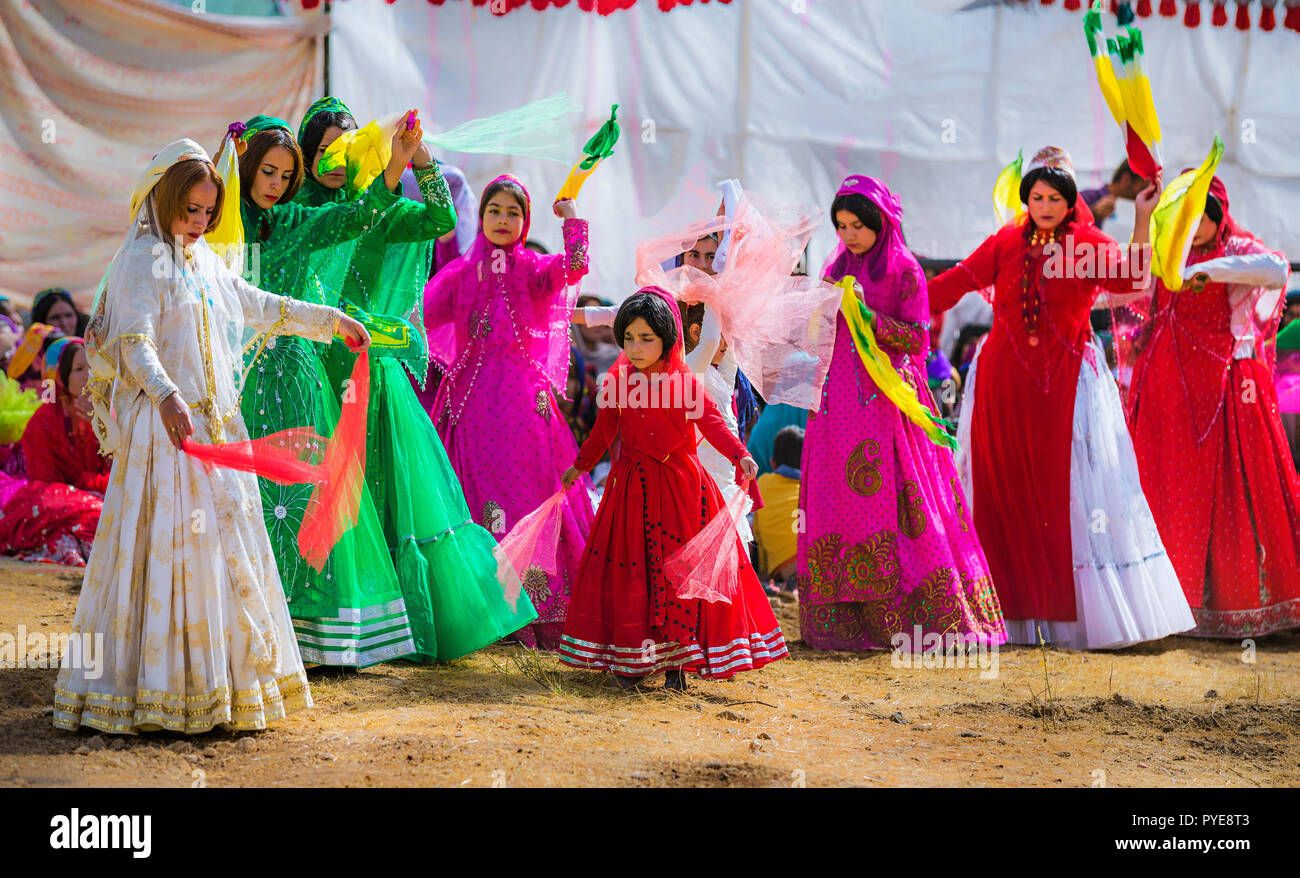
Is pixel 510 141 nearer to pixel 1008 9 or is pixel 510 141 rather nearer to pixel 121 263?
pixel 121 263

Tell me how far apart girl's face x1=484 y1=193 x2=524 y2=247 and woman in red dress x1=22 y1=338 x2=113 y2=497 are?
9.51 feet

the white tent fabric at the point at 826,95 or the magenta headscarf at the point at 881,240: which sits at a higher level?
the white tent fabric at the point at 826,95

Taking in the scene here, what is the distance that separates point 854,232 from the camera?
A: 562 centimetres

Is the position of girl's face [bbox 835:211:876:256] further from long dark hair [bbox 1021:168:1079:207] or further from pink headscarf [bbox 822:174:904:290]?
long dark hair [bbox 1021:168:1079:207]

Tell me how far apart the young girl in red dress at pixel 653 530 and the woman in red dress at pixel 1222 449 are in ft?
8.83

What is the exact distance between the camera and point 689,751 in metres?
3.86

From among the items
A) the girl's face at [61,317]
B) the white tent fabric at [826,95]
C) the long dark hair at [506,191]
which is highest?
the white tent fabric at [826,95]

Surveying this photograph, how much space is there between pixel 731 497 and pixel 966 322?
540 cm

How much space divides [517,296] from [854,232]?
148 cm

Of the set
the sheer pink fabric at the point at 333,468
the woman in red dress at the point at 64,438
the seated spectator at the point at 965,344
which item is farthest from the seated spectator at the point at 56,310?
the seated spectator at the point at 965,344

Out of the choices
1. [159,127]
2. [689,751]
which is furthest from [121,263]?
[159,127]

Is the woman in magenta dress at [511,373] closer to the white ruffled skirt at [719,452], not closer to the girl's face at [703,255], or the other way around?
the girl's face at [703,255]

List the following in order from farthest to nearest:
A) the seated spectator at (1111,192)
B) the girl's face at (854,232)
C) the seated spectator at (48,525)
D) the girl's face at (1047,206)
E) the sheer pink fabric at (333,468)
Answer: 1. the seated spectator at (1111,192)
2. the seated spectator at (48,525)
3. the girl's face at (1047,206)
4. the girl's face at (854,232)
5. the sheer pink fabric at (333,468)

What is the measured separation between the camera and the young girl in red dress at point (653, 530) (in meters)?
4.63
